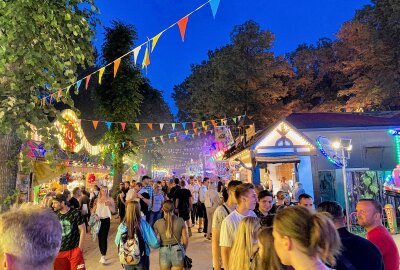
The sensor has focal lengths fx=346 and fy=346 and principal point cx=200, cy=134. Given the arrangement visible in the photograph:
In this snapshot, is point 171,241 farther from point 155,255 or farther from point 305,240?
point 155,255

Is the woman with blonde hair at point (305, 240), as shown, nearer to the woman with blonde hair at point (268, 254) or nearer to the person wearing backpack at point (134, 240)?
the woman with blonde hair at point (268, 254)

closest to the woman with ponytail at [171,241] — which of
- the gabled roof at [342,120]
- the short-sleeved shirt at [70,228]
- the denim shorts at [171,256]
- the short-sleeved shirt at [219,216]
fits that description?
the denim shorts at [171,256]

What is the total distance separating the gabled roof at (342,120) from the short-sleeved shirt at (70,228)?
1634cm

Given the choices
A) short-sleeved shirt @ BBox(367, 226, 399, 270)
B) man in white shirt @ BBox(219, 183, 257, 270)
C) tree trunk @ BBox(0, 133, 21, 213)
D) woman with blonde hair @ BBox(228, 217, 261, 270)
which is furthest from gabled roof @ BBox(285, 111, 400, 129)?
woman with blonde hair @ BBox(228, 217, 261, 270)

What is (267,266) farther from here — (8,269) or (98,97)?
(98,97)

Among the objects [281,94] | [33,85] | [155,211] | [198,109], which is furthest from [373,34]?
[33,85]

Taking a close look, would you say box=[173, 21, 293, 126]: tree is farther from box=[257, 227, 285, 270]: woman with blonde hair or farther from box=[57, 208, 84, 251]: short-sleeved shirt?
box=[257, 227, 285, 270]: woman with blonde hair

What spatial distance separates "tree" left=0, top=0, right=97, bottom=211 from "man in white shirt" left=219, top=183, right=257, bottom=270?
10.9 ft

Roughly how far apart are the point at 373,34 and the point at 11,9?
28.9 metres

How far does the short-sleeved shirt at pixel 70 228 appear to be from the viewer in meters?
5.07

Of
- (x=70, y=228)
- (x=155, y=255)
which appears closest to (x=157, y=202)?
(x=155, y=255)

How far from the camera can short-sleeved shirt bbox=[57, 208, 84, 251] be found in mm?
5068

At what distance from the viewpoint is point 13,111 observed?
5367mm

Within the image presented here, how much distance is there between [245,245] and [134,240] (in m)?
2.06
